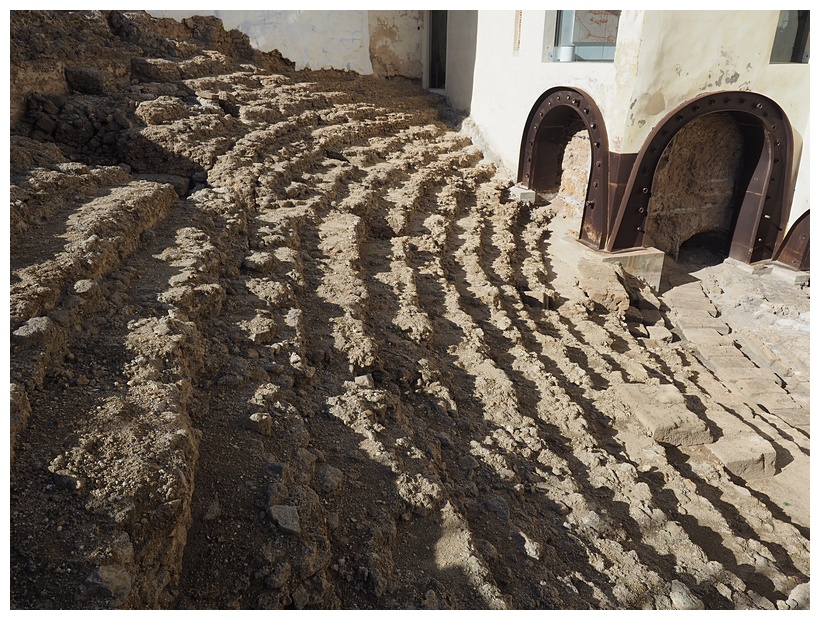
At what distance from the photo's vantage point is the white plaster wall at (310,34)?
9.55 meters

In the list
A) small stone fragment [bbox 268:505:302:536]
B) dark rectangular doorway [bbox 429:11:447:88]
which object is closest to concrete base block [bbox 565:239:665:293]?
small stone fragment [bbox 268:505:302:536]

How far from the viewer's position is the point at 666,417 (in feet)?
14.5

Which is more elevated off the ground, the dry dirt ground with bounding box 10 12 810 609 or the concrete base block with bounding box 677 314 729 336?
the dry dirt ground with bounding box 10 12 810 609

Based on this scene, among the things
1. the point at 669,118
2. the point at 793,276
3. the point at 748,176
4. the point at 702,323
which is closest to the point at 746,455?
the point at 702,323

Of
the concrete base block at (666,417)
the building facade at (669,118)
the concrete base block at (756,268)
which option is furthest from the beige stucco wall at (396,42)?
the concrete base block at (666,417)

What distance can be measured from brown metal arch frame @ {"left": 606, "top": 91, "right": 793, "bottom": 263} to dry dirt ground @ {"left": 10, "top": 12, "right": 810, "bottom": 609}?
1.93ft

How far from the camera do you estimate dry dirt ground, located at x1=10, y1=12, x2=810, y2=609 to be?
7.56 ft

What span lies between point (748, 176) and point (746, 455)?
515 cm

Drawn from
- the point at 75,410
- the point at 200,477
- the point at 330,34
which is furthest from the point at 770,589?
the point at 330,34

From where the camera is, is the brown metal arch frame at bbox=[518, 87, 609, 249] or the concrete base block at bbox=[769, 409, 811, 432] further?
the brown metal arch frame at bbox=[518, 87, 609, 249]

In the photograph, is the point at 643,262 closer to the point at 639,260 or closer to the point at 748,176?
the point at 639,260

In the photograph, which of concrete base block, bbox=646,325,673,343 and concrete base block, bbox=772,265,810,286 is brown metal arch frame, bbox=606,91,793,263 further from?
concrete base block, bbox=646,325,673,343

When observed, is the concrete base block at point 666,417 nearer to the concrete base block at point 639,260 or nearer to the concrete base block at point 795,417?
the concrete base block at point 795,417

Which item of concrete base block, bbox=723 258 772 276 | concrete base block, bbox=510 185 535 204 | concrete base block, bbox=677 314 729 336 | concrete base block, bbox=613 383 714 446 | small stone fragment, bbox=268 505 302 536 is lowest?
concrete base block, bbox=677 314 729 336
